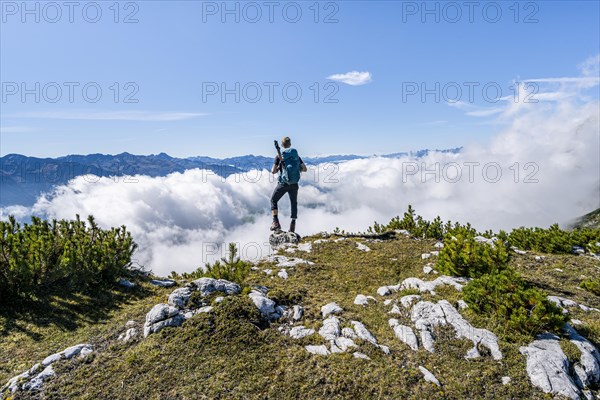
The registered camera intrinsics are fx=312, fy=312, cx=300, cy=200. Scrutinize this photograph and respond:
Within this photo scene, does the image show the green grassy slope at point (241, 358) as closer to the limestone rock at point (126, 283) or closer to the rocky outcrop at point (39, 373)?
the rocky outcrop at point (39, 373)

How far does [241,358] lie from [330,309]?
2.94 meters

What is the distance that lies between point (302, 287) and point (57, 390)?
705 centimetres

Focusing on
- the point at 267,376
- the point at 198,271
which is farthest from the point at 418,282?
the point at 198,271

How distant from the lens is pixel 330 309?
8859 millimetres

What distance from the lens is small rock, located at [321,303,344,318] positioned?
8.73 m

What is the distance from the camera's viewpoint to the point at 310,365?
6.66 meters

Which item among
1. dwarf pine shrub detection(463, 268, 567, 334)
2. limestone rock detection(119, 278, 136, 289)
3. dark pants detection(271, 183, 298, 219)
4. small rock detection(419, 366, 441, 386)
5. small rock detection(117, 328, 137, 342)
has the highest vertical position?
dark pants detection(271, 183, 298, 219)

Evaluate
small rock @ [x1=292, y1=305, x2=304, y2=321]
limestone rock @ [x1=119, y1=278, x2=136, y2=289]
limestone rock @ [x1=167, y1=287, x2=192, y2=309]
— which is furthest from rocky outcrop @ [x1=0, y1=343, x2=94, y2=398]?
small rock @ [x1=292, y1=305, x2=304, y2=321]

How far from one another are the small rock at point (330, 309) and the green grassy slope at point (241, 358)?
0.85 ft

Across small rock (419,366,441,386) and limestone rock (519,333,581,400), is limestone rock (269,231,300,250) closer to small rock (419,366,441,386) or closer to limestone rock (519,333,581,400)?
small rock (419,366,441,386)

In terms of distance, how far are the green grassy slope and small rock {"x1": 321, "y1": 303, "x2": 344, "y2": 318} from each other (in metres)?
0.26

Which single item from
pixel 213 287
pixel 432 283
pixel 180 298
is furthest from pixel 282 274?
pixel 432 283

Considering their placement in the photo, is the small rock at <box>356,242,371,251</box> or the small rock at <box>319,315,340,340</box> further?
the small rock at <box>356,242,371,251</box>

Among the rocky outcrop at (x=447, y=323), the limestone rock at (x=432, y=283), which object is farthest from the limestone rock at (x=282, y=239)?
the rocky outcrop at (x=447, y=323)
